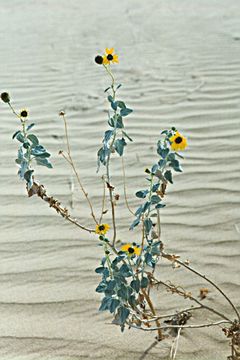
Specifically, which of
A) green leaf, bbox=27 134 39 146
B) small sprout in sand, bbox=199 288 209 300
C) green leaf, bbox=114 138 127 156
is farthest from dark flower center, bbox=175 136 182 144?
small sprout in sand, bbox=199 288 209 300

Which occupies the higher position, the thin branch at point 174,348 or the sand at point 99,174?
the sand at point 99,174

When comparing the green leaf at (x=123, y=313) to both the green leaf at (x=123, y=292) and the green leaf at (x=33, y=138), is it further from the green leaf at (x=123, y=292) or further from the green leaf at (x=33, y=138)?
the green leaf at (x=33, y=138)

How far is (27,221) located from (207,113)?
1.96 meters

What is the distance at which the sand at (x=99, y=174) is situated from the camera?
250cm

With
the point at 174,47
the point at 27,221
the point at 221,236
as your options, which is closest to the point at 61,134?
the point at 27,221

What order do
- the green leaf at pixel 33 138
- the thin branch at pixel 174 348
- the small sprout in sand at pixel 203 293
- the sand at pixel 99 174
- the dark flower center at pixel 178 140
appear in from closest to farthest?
the dark flower center at pixel 178 140 < the green leaf at pixel 33 138 < the thin branch at pixel 174 348 < the sand at pixel 99 174 < the small sprout in sand at pixel 203 293

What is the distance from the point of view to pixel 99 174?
150 inches

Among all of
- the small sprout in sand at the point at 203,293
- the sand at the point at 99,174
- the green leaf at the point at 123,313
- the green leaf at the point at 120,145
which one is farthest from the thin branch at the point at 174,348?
the green leaf at the point at 120,145

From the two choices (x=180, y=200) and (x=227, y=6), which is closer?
(x=180, y=200)

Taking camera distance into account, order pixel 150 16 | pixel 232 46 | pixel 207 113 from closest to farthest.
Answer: pixel 207 113 < pixel 232 46 < pixel 150 16

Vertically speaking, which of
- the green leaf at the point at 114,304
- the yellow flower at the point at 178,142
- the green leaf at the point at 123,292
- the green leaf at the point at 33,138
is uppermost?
the green leaf at the point at 33,138

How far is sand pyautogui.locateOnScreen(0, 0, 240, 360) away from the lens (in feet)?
8.21

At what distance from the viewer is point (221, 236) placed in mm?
3113

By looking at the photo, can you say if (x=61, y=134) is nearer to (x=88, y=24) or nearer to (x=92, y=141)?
(x=92, y=141)
